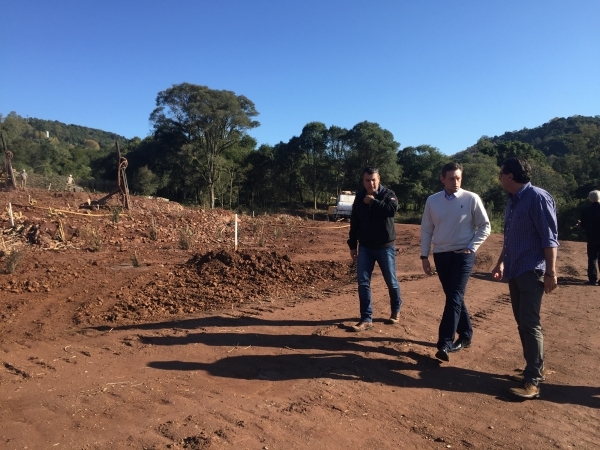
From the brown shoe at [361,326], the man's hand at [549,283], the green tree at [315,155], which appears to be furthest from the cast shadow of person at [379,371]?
the green tree at [315,155]

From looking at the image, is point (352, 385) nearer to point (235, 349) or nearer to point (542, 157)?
point (235, 349)

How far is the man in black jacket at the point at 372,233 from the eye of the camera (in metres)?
4.48

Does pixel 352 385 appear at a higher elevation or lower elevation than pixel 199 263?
lower

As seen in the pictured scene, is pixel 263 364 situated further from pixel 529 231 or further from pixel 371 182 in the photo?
pixel 529 231

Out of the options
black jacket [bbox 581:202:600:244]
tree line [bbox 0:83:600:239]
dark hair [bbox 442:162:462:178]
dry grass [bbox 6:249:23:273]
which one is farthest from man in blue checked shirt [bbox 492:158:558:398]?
tree line [bbox 0:83:600:239]

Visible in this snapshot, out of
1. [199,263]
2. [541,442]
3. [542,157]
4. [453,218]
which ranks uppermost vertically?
[542,157]

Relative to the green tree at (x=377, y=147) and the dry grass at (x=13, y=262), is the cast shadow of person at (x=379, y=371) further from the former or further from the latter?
the green tree at (x=377, y=147)

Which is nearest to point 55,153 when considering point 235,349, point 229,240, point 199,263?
point 229,240

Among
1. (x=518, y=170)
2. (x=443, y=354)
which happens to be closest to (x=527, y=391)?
(x=443, y=354)

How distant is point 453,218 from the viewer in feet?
12.8

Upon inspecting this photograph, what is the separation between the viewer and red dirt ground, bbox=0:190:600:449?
2.73 m

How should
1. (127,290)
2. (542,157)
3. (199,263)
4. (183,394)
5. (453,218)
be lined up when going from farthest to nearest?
(542,157), (199,263), (127,290), (453,218), (183,394)

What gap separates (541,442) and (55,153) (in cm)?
5376

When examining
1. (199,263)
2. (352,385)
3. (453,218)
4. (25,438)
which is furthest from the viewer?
(199,263)
